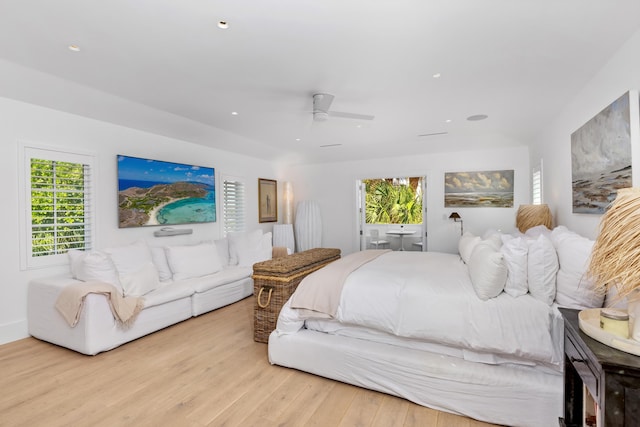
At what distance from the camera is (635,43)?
2062 mm

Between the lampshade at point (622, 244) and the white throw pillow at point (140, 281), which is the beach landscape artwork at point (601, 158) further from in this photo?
the white throw pillow at point (140, 281)

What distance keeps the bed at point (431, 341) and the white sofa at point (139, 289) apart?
1.57 meters

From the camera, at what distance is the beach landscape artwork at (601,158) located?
2.10 meters

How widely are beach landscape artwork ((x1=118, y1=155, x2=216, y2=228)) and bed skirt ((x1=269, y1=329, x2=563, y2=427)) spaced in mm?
2822

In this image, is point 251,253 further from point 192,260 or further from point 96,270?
point 96,270

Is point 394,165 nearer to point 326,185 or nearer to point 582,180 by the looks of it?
point 326,185

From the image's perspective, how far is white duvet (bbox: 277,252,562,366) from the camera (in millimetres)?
1880

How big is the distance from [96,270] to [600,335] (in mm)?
3907

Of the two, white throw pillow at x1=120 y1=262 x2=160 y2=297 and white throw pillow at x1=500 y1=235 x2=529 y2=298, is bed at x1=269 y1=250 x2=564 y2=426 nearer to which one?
white throw pillow at x1=500 y1=235 x2=529 y2=298

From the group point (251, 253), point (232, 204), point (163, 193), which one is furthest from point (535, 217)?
point (163, 193)

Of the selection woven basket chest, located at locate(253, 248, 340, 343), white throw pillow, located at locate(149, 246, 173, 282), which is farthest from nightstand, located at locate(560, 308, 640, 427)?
white throw pillow, located at locate(149, 246, 173, 282)

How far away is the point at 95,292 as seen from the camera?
9.31ft

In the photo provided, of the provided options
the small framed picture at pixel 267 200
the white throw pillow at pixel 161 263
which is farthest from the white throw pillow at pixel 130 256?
the small framed picture at pixel 267 200

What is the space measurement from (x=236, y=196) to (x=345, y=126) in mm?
2654
